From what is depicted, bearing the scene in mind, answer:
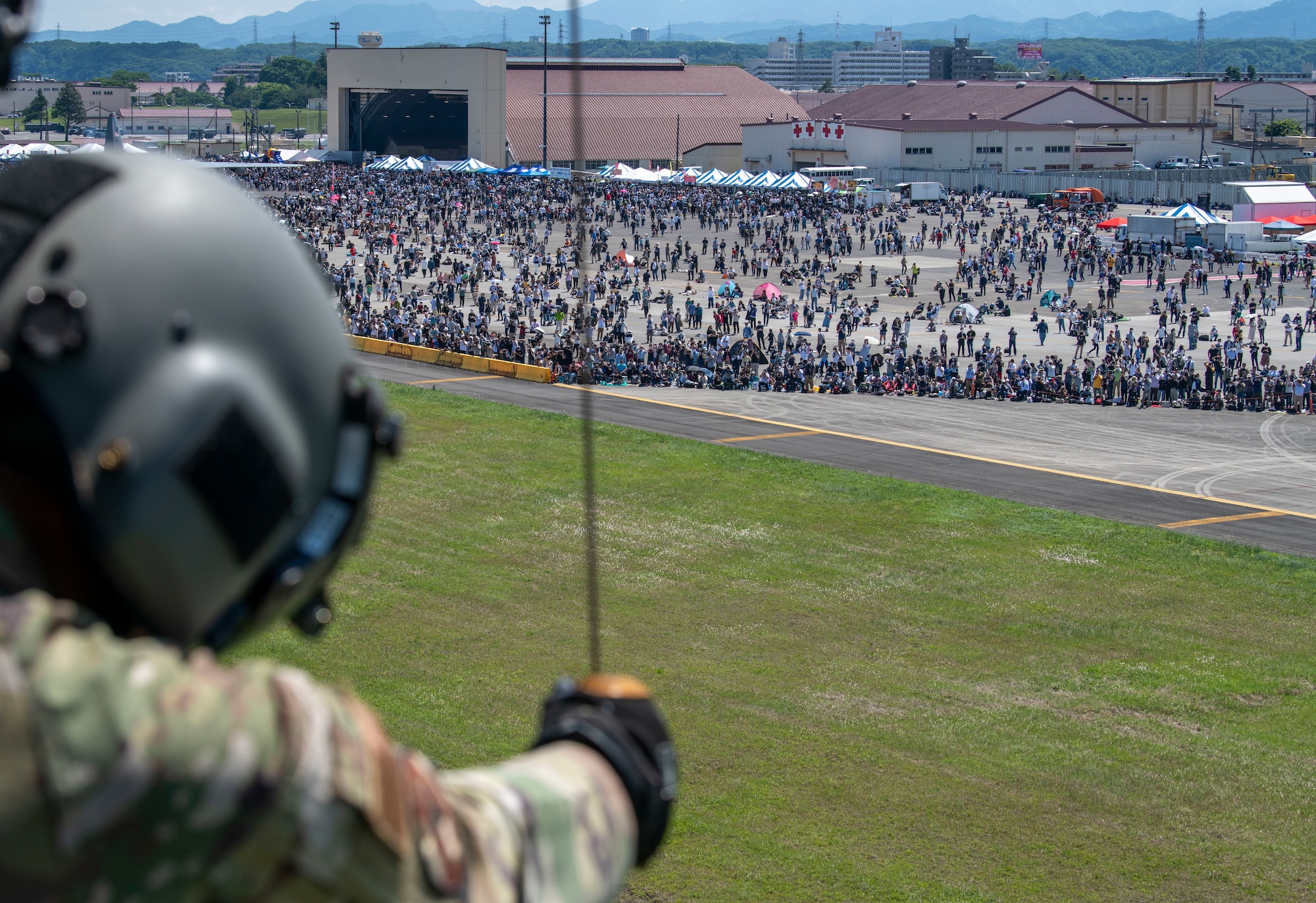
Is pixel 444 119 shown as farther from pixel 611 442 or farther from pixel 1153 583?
pixel 1153 583

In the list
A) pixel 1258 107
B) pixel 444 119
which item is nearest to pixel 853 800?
pixel 444 119

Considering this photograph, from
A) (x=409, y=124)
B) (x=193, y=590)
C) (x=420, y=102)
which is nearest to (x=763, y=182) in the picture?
(x=420, y=102)

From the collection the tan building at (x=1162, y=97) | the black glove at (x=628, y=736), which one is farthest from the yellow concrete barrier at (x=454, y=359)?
the tan building at (x=1162, y=97)

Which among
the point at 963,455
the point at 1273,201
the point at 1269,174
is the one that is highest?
the point at 1269,174

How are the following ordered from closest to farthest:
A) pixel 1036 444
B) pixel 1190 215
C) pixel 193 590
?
pixel 193 590, pixel 1036 444, pixel 1190 215

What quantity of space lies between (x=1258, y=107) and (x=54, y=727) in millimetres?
168403

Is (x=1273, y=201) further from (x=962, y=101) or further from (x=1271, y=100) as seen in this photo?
(x=1271, y=100)

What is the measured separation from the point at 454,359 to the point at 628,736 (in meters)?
43.2

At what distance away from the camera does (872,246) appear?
7700 cm

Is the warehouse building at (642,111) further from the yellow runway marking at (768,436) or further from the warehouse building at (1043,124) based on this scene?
the yellow runway marking at (768,436)

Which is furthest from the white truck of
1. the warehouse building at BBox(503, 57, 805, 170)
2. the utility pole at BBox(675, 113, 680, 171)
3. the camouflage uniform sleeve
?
the camouflage uniform sleeve

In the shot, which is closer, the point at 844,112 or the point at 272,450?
the point at 272,450

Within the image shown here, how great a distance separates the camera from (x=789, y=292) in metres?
60.4

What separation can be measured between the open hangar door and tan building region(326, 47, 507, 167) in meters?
0.06
